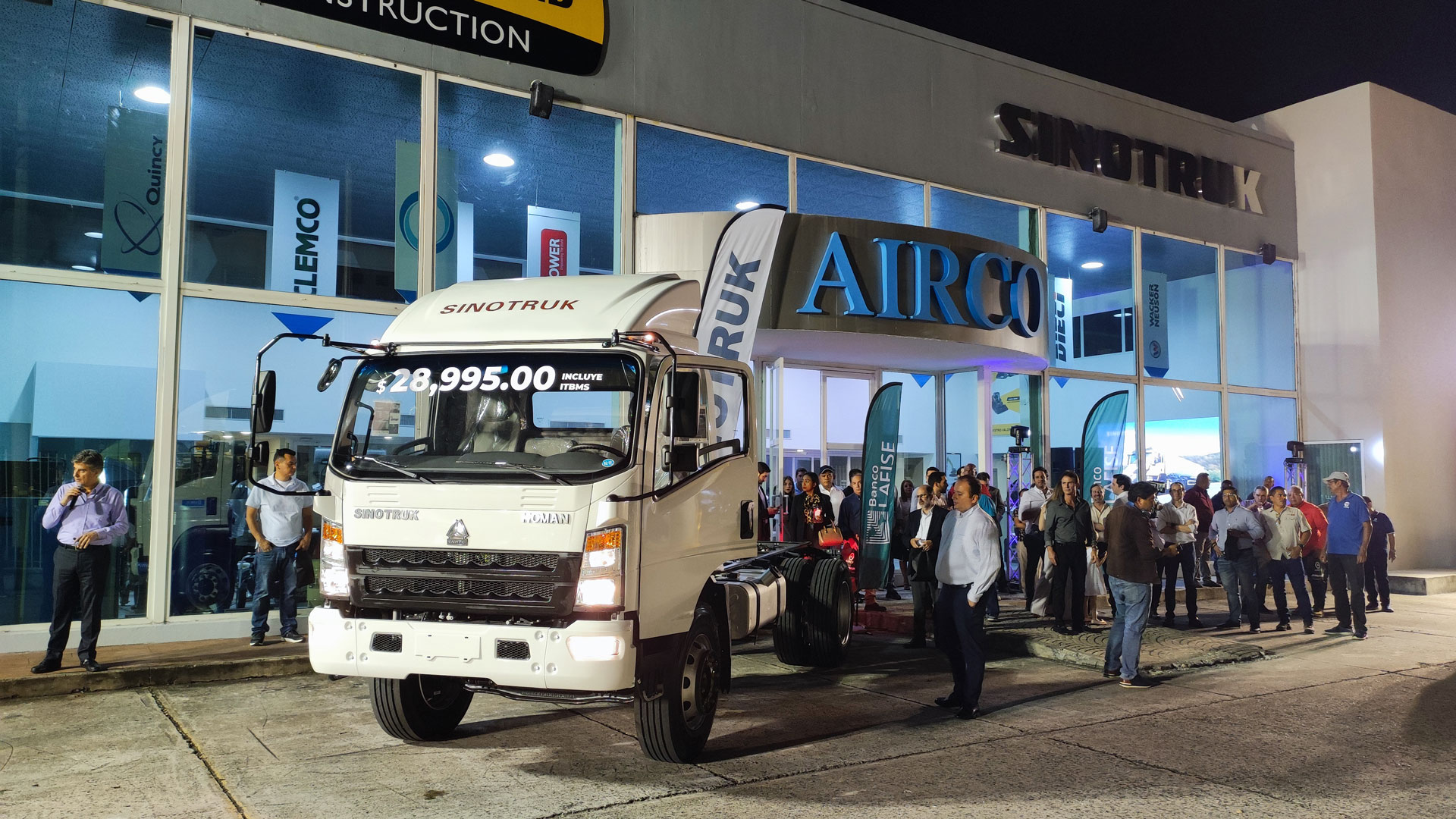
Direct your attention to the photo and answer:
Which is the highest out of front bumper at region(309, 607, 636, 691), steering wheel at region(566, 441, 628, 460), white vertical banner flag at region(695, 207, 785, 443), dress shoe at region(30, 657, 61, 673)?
white vertical banner flag at region(695, 207, 785, 443)

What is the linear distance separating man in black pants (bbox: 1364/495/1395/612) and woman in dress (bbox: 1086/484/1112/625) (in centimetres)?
433

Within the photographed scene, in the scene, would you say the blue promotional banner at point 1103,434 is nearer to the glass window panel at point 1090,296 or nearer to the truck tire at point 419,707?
the glass window panel at point 1090,296

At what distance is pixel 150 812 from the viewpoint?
17.3ft

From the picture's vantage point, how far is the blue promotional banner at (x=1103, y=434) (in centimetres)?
1586

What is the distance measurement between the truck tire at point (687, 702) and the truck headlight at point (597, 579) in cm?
71

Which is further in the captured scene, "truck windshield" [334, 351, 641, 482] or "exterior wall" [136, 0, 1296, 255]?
"exterior wall" [136, 0, 1296, 255]

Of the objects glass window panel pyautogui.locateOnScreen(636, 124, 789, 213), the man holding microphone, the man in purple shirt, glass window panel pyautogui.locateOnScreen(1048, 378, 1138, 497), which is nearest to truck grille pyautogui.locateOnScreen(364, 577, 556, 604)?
the man in purple shirt

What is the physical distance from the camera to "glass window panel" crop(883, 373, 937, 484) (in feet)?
57.6

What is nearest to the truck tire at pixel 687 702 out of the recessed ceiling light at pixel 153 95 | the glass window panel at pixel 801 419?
the recessed ceiling light at pixel 153 95

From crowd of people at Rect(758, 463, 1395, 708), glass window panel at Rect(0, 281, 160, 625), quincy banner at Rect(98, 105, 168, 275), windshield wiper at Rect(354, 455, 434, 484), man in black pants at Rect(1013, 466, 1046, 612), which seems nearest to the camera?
windshield wiper at Rect(354, 455, 434, 484)

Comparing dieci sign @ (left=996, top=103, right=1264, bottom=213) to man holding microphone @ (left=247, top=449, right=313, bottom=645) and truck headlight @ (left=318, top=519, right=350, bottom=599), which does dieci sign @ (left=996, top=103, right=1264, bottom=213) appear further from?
truck headlight @ (left=318, top=519, right=350, bottom=599)

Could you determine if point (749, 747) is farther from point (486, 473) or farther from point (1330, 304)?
point (1330, 304)

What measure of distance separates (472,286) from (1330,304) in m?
20.5

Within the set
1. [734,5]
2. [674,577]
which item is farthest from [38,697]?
[734,5]
